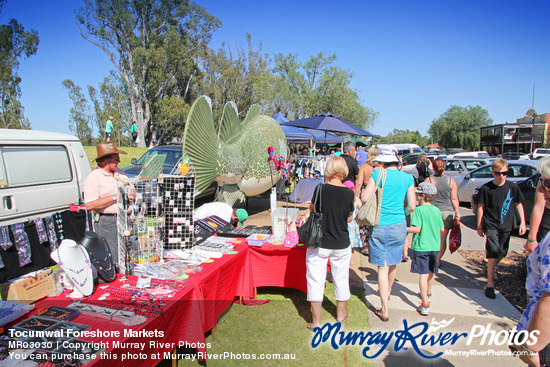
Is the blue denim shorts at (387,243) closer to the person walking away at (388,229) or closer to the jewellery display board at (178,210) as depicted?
the person walking away at (388,229)

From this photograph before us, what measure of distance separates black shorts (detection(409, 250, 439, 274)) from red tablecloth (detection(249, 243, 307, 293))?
1288mm

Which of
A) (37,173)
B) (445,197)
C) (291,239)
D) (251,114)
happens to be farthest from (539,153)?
(37,173)

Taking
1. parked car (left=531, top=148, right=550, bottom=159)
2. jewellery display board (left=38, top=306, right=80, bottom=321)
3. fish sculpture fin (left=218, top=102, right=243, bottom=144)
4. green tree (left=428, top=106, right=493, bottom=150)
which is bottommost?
jewellery display board (left=38, top=306, right=80, bottom=321)

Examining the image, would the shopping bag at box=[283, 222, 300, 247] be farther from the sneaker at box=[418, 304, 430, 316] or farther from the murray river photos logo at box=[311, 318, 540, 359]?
the sneaker at box=[418, 304, 430, 316]

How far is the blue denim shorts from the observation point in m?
3.37

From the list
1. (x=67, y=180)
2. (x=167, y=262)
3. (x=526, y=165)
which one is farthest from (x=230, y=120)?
(x=526, y=165)

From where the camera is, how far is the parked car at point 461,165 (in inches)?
483

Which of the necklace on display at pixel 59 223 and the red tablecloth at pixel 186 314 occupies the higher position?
the necklace on display at pixel 59 223

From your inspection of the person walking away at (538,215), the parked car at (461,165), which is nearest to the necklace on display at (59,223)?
the person walking away at (538,215)

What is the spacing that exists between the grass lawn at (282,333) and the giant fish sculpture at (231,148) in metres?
1.83

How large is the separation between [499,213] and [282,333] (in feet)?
10.2

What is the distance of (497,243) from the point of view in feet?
13.1

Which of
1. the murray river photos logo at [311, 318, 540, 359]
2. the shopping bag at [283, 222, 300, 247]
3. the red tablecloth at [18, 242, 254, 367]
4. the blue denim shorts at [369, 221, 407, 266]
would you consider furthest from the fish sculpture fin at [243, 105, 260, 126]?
the murray river photos logo at [311, 318, 540, 359]

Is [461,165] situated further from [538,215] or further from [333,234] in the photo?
[333,234]
